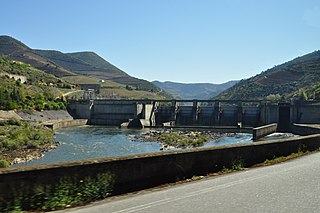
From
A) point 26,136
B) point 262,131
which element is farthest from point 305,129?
point 26,136

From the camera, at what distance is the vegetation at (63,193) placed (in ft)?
22.1

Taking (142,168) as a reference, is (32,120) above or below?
below

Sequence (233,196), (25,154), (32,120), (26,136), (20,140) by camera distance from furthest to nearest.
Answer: (32,120) < (26,136) < (20,140) < (25,154) < (233,196)

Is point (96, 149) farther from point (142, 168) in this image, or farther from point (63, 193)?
point (63, 193)

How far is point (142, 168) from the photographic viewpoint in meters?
8.66

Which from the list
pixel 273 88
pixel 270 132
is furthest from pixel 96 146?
pixel 273 88

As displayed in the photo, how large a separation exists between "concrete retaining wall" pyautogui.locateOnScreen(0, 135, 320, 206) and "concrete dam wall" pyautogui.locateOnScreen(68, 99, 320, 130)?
5535 cm

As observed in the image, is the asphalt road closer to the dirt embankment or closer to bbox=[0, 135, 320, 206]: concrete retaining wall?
bbox=[0, 135, 320, 206]: concrete retaining wall

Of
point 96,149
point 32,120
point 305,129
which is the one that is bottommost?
point 96,149

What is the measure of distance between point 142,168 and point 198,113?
6834cm

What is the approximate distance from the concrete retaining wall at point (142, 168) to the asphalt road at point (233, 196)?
0.41 meters

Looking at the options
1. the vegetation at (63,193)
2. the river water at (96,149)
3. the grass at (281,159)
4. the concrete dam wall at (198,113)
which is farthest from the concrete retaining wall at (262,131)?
the vegetation at (63,193)

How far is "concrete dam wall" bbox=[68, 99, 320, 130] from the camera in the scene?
215ft

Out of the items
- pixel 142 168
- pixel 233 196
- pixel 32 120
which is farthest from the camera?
pixel 32 120
